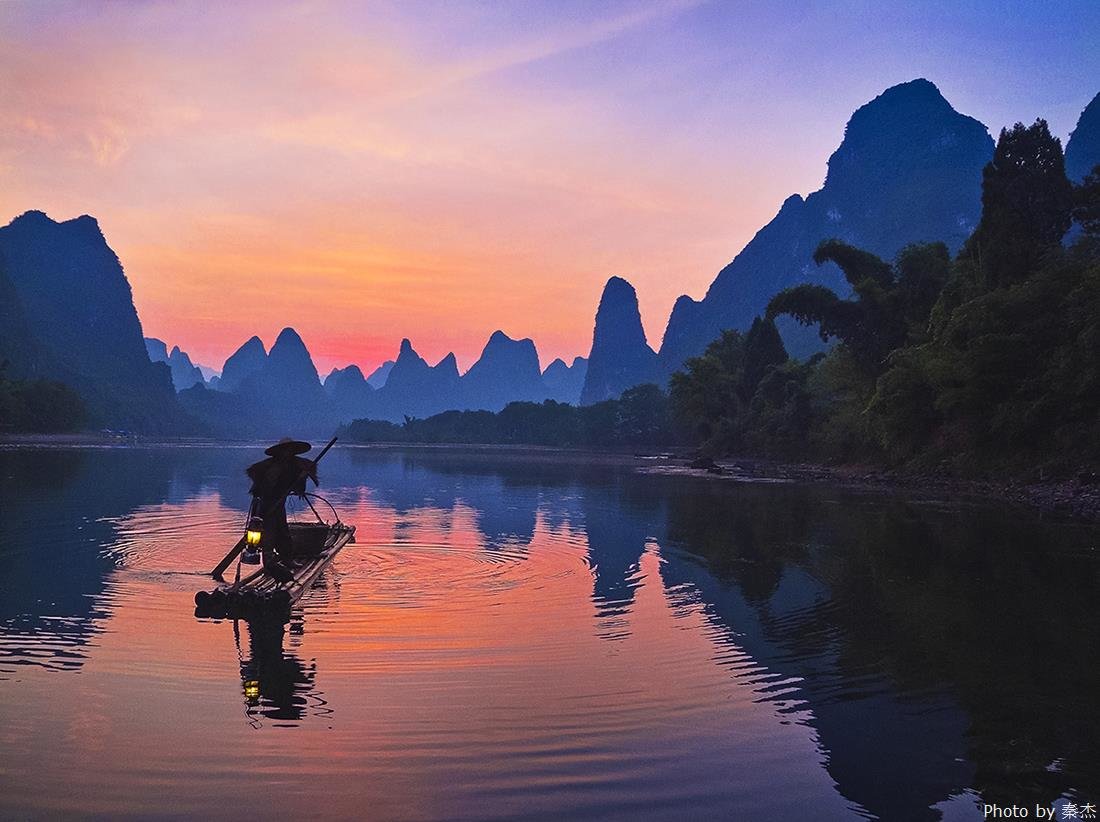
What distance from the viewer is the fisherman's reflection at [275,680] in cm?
708

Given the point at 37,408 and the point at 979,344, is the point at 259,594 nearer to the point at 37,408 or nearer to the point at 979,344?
the point at 979,344

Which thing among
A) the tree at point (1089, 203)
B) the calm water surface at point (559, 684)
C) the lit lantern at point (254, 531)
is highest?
the tree at point (1089, 203)

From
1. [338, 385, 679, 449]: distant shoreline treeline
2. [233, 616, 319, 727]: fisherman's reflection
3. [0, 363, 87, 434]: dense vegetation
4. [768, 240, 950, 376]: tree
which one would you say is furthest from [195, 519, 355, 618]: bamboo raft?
[338, 385, 679, 449]: distant shoreline treeline

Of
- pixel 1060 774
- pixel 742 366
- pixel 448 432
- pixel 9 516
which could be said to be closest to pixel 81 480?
pixel 9 516

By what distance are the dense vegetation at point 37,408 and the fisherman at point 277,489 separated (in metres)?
98.2

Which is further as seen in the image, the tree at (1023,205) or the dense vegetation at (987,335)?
the tree at (1023,205)

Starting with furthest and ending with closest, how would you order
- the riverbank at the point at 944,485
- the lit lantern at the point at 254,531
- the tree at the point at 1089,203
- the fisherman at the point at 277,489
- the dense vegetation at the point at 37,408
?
the dense vegetation at the point at 37,408
the tree at the point at 1089,203
the riverbank at the point at 944,485
the fisherman at the point at 277,489
the lit lantern at the point at 254,531

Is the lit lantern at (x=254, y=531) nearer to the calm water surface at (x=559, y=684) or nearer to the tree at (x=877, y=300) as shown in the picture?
the calm water surface at (x=559, y=684)

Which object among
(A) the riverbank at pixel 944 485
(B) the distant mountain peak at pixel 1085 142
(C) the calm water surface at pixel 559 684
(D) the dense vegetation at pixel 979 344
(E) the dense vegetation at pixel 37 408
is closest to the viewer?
(C) the calm water surface at pixel 559 684

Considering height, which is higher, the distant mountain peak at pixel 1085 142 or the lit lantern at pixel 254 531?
the distant mountain peak at pixel 1085 142

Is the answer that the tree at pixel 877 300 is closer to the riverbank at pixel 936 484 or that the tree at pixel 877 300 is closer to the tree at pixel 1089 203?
the riverbank at pixel 936 484

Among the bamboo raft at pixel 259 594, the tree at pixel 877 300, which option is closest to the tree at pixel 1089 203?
the tree at pixel 877 300

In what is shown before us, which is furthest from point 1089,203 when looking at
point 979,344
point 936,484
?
point 936,484

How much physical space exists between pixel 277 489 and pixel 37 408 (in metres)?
107
